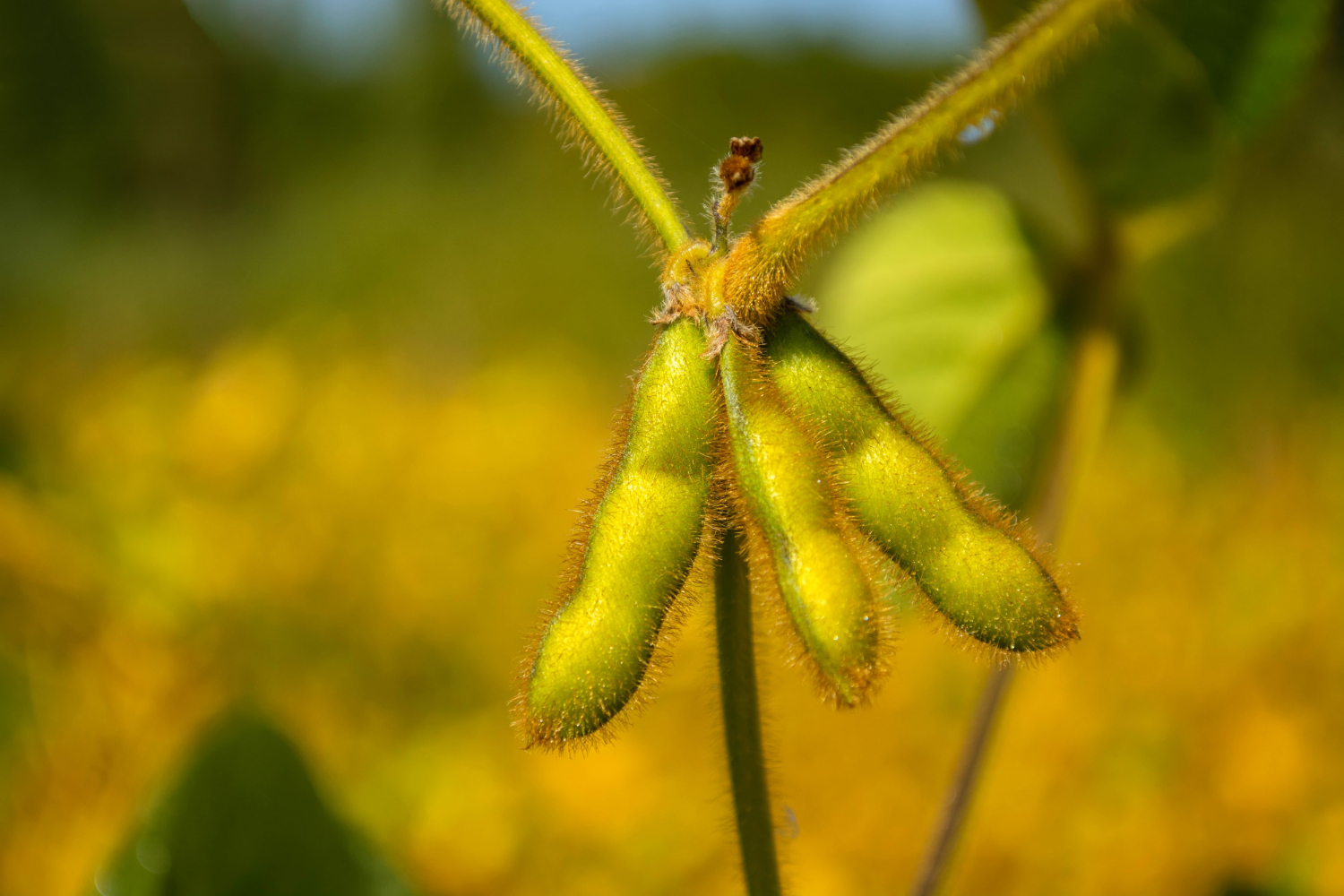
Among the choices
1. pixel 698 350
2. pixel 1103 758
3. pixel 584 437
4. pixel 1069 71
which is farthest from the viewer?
pixel 584 437

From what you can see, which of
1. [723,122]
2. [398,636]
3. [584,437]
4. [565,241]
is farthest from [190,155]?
[398,636]

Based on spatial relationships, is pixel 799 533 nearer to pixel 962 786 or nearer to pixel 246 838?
pixel 962 786

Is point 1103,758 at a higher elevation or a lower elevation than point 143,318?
lower

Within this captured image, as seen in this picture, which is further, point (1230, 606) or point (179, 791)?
point (1230, 606)

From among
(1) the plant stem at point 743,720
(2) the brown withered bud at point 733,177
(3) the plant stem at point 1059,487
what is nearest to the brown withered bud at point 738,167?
(2) the brown withered bud at point 733,177

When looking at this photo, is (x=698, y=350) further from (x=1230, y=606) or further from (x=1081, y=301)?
(x=1230, y=606)

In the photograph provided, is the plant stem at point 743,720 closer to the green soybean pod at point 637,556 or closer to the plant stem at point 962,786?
the green soybean pod at point 637,556
